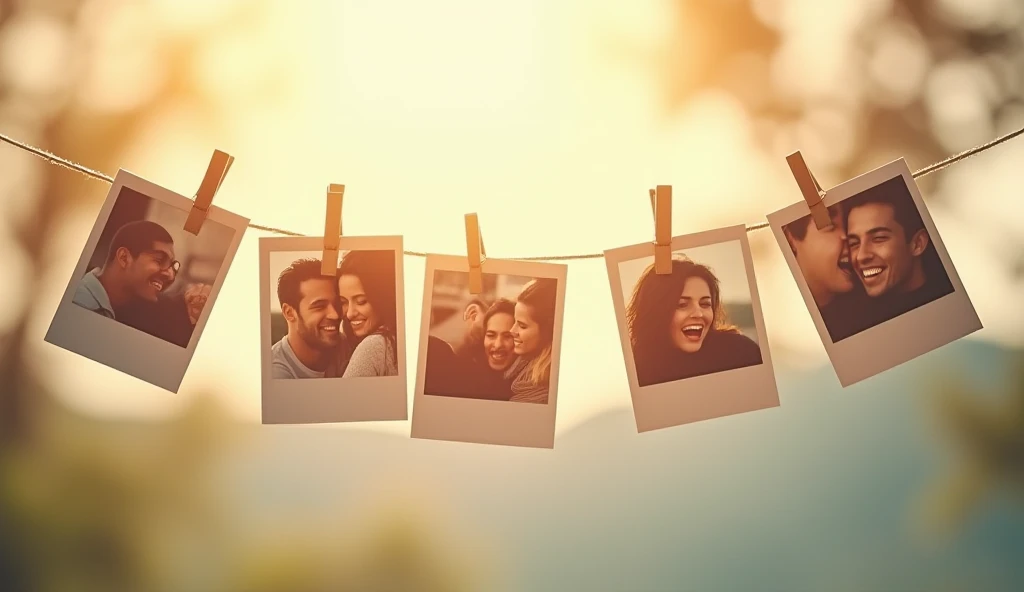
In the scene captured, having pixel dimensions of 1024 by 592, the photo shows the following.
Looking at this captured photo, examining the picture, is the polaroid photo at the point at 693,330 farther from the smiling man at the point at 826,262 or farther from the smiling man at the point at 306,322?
the smiling man at the point at 306,322

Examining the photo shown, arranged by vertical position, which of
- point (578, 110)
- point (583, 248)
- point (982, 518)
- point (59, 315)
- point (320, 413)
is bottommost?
point (982, 518)

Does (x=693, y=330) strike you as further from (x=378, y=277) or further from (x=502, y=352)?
(x=378, y=277)

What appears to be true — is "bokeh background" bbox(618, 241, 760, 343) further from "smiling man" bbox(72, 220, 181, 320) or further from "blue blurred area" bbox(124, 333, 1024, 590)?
"blue blurred area" bbox(124, 333, 1024, 590)

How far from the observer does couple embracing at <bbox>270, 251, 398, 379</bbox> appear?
913 mm

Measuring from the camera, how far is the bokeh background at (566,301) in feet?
5.33

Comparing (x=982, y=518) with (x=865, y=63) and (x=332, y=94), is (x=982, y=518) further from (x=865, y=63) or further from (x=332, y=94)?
(x=332, y=94)

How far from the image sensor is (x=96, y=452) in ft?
5.65

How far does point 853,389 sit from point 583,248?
0.60 m

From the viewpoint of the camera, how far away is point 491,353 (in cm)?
93

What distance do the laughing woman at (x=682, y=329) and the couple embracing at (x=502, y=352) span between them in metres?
0.10

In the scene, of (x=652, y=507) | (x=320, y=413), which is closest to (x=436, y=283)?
(x=320, y=413)

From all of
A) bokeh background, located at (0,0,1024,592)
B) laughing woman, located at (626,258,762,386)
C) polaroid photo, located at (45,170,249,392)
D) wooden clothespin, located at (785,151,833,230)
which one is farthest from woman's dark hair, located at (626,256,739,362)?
bokeh background, located at (0,0,1024,592)

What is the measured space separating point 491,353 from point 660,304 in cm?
19

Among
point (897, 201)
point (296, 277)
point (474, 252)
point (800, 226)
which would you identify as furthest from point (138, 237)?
point (897, 201)
